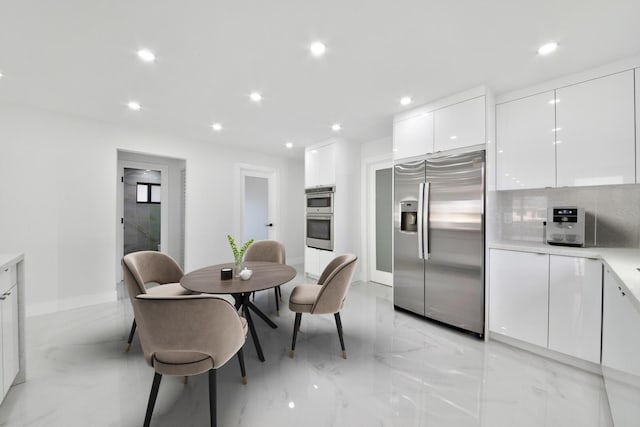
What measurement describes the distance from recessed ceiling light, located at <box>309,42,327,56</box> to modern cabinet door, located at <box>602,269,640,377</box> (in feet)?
7.29

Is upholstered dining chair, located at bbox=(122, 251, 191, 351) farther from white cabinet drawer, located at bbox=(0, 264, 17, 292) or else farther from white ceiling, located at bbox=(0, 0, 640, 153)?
white ceiling, located at bbox=(0, 0, 640, 153)

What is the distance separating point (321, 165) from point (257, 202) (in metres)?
1.67

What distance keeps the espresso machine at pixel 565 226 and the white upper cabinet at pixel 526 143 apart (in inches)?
10.4

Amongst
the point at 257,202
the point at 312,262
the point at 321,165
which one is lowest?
the point at 312,262

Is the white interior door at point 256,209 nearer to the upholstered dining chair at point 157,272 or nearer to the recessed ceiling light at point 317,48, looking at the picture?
the upholstered dining chair at point 157,272

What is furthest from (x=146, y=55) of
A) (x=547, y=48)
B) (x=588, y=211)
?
(x=588, y=211)

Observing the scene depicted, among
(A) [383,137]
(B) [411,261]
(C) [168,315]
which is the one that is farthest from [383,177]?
(C) [168,315]

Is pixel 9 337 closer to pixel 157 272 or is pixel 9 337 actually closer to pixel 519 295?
pixel 157 272

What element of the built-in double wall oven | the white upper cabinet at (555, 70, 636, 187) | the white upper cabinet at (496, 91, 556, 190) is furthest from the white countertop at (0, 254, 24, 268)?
the white upper cabinet at (555, 70, 636, 187)

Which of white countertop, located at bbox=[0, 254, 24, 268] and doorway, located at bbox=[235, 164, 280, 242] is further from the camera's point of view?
doorway, located at bbox=[235, 164, 280, 242]

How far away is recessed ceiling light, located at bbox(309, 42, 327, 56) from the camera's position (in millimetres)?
1865

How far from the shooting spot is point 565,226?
2.25m

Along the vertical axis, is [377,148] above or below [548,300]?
above

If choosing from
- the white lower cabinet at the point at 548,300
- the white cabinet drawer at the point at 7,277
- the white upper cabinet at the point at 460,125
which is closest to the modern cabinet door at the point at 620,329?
the white lower cabinet at the point at 548,300
